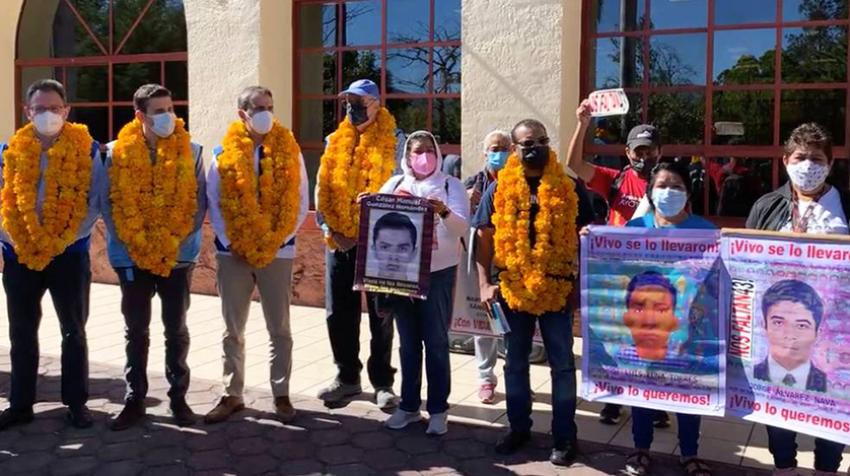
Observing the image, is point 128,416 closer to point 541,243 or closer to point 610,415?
point 541,243

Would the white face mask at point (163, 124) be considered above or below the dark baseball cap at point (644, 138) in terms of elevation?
above

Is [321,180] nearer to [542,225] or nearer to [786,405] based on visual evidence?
[542,225]

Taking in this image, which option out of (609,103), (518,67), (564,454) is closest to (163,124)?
(609,103)

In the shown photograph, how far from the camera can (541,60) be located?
7316 millimetres

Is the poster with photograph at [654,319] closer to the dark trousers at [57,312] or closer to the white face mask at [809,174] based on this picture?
the white face mask at [809,174]

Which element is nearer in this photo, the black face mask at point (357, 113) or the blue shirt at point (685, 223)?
the blue shirt at point (685, 223)

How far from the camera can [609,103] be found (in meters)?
4.72

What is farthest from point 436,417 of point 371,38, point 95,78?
point 95,78

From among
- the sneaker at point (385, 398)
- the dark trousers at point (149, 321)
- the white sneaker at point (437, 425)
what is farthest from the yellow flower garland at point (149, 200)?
the white sneaker at point (437, 425)

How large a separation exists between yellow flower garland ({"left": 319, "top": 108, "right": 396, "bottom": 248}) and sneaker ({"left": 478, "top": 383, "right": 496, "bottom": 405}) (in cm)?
135

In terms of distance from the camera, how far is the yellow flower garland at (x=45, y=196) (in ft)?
15.3

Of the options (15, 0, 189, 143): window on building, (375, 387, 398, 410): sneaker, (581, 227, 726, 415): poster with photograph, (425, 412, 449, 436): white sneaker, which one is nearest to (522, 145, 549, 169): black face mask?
(581, 227, 726, 415): poster with photograph

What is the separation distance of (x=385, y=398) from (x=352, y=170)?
1487 millimetres

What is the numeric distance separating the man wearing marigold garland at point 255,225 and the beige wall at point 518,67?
2893 mm
